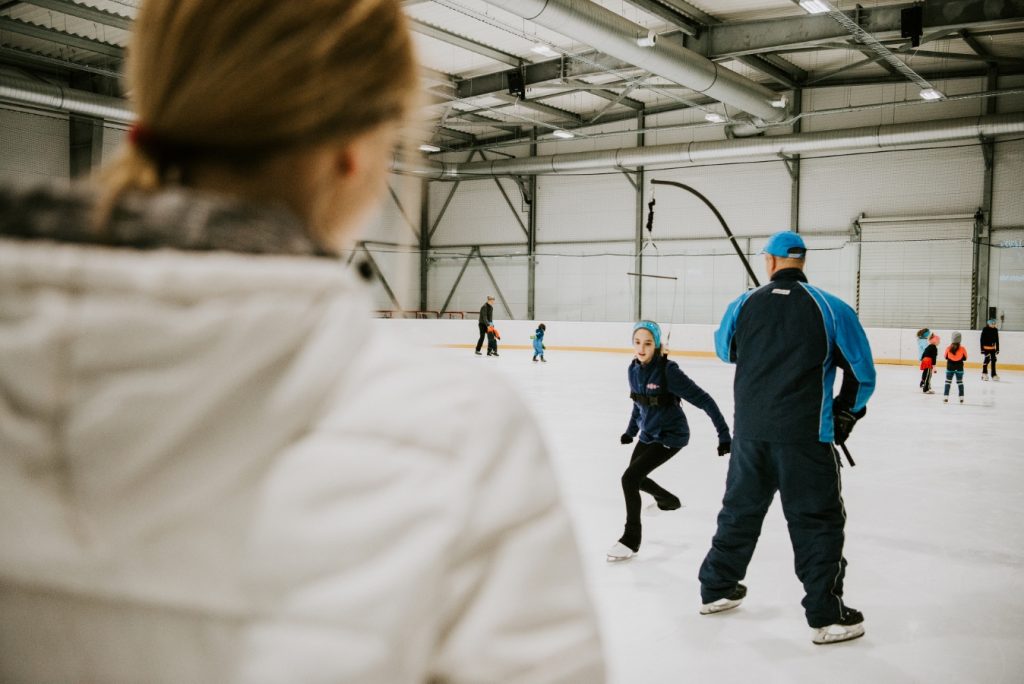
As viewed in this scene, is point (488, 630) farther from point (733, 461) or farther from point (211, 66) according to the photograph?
point (733, 461)

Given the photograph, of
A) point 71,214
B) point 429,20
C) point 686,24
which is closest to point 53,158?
point 429,20

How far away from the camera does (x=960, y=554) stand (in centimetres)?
468

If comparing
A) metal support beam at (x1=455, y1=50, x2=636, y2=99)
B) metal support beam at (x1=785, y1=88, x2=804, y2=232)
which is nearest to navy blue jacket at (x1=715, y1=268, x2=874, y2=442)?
metal support beam at (x1=455, y1=50, x2=636, y2=99)

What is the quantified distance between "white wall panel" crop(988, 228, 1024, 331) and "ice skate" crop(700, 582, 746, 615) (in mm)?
18594

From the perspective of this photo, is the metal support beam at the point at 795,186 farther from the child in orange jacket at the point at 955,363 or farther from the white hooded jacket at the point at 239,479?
the white hooded jacket at the point at 239,479

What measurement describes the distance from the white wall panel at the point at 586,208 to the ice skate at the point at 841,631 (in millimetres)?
21333

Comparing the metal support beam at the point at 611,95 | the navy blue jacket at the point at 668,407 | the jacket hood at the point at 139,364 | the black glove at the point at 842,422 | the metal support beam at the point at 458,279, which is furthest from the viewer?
the metal support beam at the point at 458,279

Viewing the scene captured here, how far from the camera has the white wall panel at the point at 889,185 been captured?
1950 centimetres

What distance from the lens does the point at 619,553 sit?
4492 mm

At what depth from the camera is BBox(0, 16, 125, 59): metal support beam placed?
1620 cm

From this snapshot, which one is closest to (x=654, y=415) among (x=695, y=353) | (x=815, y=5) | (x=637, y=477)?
(x=637, y=477)

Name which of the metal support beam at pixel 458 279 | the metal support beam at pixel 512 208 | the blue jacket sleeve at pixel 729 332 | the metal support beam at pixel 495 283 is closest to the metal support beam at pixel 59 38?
the metal support beam at pixel 512 208

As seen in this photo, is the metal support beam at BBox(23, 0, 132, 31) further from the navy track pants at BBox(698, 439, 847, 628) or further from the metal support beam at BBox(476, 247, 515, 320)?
the navy track pants at BBox(698, 439, 847, 628)

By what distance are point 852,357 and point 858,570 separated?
160 centimetres
